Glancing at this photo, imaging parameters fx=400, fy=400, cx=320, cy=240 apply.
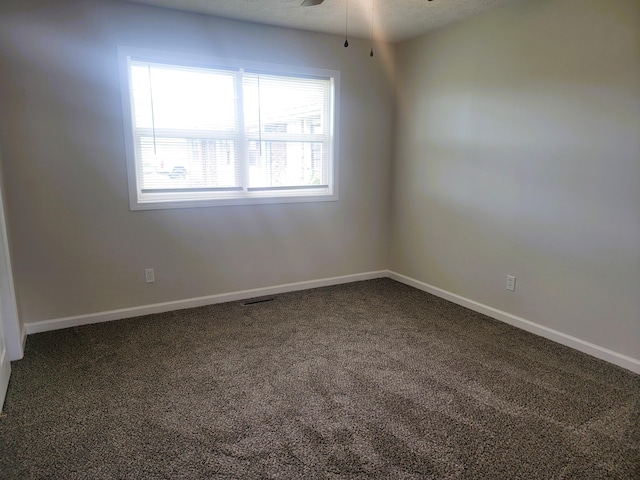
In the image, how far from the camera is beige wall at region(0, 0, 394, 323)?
9.52 ft

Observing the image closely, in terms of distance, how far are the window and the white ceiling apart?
374 mm

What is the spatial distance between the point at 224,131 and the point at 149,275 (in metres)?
1.44

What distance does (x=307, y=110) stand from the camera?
13.1ft

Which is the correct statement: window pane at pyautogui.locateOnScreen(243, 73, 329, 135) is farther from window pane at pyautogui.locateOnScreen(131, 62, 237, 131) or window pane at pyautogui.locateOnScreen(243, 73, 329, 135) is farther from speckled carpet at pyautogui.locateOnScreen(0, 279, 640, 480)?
speckled carpet at pyautogui.locateOnScreen(0, 279, 640, 480)

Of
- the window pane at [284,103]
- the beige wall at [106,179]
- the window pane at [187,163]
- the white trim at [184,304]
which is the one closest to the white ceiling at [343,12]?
the beige wall at [106,179]

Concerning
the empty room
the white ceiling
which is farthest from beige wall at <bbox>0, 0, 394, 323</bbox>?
the white ceiling

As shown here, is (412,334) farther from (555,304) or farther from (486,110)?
(486,110)

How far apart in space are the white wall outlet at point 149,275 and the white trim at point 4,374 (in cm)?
116

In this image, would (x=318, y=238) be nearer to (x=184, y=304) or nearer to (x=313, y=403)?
(x=184, y=304)

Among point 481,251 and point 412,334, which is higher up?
point 481,251

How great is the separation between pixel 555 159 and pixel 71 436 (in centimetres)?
342

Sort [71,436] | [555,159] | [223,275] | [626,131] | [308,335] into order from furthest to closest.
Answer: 1. [223,275]
2. [308,335]
3. [555,159]
4. [626,131]
5. [71,436]

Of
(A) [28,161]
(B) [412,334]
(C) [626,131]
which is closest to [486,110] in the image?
(C) [626,131]

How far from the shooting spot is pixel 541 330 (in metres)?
3.08
